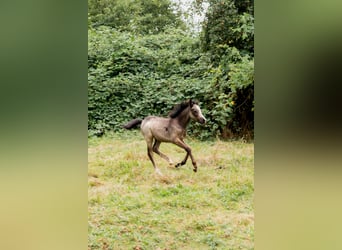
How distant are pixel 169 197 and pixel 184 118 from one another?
1.99 feet

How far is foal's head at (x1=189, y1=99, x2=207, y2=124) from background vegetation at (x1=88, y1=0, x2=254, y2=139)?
2.0 inches

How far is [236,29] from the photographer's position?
289 centimetres

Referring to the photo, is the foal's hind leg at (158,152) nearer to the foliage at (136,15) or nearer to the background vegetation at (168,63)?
the background vegetation at (168,63)

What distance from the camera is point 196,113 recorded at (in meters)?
2.88

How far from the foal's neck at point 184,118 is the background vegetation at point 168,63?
9 cm

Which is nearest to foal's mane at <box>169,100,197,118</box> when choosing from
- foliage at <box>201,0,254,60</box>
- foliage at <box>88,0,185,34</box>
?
foliage at <box>201,0,254,60</box>

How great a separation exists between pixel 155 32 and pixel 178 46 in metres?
0.21

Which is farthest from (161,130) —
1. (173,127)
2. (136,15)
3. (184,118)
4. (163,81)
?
(136,15)

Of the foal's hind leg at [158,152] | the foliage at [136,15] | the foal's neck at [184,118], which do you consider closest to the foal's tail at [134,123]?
the foal's hind leg at [158,152]

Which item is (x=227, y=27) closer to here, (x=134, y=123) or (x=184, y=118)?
(x=184, y=118)
